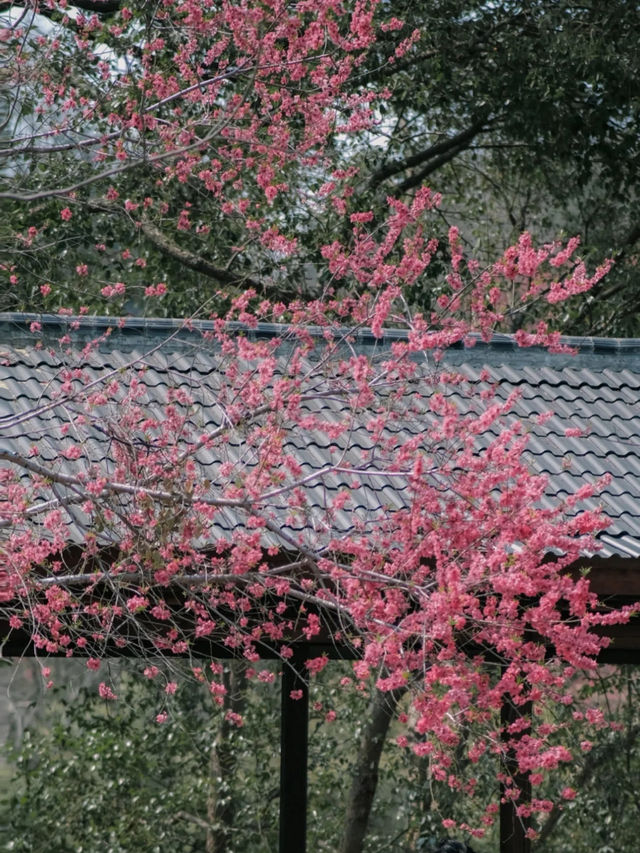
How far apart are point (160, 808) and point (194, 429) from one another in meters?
5.33

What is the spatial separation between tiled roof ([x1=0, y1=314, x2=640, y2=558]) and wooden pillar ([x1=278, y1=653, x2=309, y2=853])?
1112 mm

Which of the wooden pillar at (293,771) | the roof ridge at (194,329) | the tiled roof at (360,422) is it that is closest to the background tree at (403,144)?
the roof ridge at (194,329)

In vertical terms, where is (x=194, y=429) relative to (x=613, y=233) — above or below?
below

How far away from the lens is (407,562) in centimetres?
465

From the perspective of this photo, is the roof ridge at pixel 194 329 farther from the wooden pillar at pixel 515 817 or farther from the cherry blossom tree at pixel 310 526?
the wooden pillar at pixel 515 817

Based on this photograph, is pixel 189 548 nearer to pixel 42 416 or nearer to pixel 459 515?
pixel 459 515

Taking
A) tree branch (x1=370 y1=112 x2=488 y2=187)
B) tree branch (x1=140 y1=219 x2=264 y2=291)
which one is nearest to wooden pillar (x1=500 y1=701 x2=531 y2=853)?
tree branch (x1=140 y1=219 x2=264 y2=291)

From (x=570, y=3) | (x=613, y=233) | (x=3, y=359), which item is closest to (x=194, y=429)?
(x=3, y=359)

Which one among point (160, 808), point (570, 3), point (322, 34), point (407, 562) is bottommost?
point (160, 808)

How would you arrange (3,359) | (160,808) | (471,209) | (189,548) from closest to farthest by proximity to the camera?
(189,548)
(3,359)
(160,808)
(471,209)

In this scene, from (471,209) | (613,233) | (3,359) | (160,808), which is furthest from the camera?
(471,209)

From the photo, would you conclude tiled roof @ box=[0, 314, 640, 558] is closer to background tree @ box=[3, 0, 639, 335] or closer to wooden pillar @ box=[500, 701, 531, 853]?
wooden pillar @ box=[500, 701, 531, 853]

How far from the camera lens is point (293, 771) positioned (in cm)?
610

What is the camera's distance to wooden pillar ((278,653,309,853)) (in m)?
6.05
